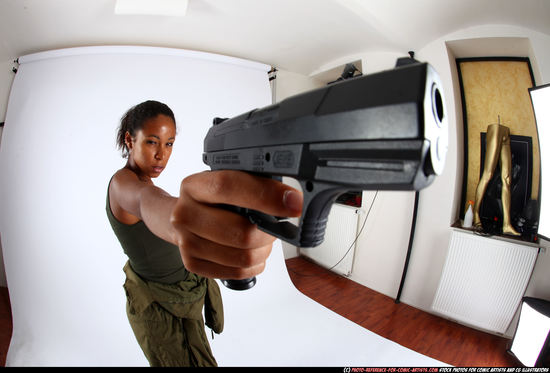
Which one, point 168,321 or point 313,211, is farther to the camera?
point 168,321

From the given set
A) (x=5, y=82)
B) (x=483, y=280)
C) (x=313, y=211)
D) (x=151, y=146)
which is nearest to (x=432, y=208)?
(x=483, y=280)

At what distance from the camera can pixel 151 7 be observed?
0.71 meters

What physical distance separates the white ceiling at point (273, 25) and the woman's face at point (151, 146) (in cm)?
40

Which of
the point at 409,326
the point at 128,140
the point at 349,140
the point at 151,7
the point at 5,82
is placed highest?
the point at 151,7

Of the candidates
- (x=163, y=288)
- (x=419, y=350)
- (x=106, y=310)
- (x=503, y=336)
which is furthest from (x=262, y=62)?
(x=503, y=336)

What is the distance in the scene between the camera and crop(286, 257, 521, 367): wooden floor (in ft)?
2.75

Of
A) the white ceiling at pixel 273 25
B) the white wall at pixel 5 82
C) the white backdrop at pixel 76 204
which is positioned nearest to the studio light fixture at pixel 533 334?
the white backdrop at pixel 76 204

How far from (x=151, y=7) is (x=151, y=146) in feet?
1.68

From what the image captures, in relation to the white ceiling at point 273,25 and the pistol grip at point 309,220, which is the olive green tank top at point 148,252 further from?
the white ceiling at point 273,25

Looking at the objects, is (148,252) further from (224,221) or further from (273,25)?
(273,25)

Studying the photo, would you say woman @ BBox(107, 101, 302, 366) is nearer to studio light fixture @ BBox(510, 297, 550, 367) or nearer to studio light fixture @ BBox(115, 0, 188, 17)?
studio light fixture @ BBox(115, 0, 188, 17)

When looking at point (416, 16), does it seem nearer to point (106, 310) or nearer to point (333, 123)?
point (333, 123)

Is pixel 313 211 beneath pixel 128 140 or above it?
beneath

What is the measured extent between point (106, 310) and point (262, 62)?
137 centimetres
